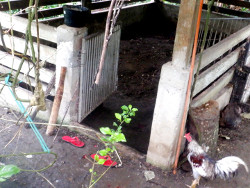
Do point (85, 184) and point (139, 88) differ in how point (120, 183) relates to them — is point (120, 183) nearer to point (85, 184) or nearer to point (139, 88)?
point (85, 184)

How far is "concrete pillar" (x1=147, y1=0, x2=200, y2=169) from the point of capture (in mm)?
3355

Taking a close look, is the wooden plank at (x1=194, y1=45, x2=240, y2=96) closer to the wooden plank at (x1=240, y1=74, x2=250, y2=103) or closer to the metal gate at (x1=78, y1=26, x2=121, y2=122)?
the wooden plank at (x1=240, y1=74, x2=250, y2=103)

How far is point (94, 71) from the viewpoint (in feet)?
15.6

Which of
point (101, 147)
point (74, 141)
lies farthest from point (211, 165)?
point (74, 141)

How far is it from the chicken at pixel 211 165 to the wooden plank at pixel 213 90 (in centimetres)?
88

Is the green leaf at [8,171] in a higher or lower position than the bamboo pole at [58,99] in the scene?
higher

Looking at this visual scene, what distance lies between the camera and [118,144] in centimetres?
452

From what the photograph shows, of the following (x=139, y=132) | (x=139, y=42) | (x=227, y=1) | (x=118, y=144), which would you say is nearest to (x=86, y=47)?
(x=118, y=144)

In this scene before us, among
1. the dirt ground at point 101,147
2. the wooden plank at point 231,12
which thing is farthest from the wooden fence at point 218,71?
the wooden plank at point 231,12

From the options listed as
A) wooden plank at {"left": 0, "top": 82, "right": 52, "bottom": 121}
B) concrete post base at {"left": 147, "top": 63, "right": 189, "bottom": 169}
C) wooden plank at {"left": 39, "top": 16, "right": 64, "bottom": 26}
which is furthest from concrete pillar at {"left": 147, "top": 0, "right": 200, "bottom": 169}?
wooden plank at {"left": 39, "top": 16, "right": 64, "bottom": 26}

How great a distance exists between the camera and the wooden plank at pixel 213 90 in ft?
14.6

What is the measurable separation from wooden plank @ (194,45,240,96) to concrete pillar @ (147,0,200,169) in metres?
0.66

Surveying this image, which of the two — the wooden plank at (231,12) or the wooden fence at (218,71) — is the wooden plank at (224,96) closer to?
the wooden fence at (218,71)

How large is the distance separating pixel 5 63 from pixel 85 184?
8.84 ft
